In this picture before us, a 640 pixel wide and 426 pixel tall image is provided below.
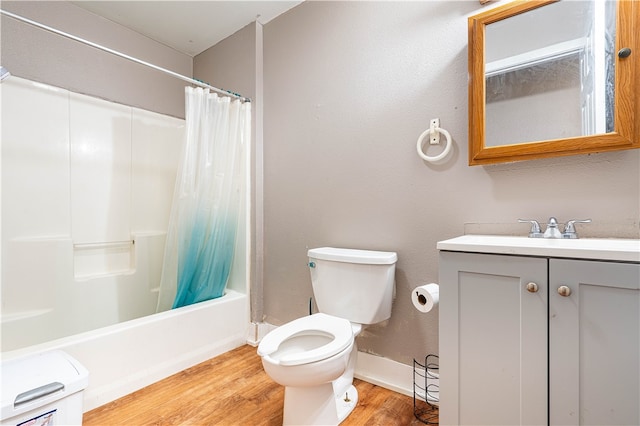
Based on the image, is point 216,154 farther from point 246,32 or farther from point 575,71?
point 575,71

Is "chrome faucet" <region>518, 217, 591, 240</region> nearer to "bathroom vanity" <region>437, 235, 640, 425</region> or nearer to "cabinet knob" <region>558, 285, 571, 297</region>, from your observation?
"bathroom vanity" <region>437, 235, 640, 425</region>

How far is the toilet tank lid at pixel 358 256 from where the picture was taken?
4.79ft

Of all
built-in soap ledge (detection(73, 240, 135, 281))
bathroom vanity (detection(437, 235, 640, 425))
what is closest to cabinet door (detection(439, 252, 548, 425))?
bathroom vanity (detection(437, 235, 640, 425))

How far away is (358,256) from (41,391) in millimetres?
1295

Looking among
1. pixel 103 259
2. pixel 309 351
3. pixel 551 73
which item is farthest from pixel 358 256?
pixel 103 259

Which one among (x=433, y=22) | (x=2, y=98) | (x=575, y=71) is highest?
(x=433, y=22)

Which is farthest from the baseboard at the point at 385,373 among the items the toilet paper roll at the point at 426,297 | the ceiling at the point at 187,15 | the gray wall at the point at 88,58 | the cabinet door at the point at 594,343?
the gray wall at the point at 88,58

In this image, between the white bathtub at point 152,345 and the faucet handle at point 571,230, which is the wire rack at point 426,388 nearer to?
the faucet handle at point 571,230

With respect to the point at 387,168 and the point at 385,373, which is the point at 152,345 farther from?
Result: the point at 387,168

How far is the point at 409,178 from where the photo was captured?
158cm

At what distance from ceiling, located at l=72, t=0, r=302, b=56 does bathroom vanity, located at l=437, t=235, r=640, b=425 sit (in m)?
2.02

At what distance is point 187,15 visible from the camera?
84.8 inches

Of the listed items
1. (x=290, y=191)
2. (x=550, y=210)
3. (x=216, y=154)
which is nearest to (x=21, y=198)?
(x=216, y=154)

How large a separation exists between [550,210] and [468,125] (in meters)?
0.48
